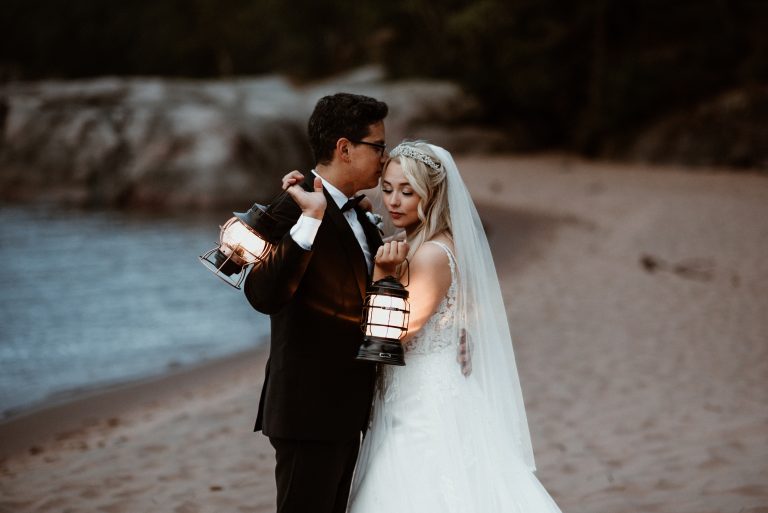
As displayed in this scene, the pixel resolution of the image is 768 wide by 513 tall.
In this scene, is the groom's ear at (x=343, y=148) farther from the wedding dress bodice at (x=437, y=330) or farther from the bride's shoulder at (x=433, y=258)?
the wedding dress bodice at (x=437, y=330)

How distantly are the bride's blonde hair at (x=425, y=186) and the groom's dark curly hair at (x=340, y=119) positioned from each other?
20 centimetres

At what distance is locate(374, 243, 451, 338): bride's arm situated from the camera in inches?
111

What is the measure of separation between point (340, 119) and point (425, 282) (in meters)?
0.65

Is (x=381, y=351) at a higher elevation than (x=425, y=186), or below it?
below

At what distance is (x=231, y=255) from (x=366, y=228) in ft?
1.85

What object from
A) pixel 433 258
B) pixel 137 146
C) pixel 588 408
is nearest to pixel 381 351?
pixel 433 258

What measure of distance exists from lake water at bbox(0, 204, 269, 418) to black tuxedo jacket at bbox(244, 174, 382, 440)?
581 cm

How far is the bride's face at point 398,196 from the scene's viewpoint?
2.92 m

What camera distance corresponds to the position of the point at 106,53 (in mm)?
45406

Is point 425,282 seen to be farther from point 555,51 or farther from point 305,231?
point 555,51

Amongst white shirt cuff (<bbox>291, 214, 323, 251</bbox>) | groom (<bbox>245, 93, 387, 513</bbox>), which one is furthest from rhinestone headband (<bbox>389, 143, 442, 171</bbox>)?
white shirt cuff (<bbox>291, 214, 323, 251</bbox>)

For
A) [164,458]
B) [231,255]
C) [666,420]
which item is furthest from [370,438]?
[666,420]

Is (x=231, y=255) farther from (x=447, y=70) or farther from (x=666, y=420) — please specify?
(x=447, y=70)

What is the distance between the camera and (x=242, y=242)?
2.57 meters
